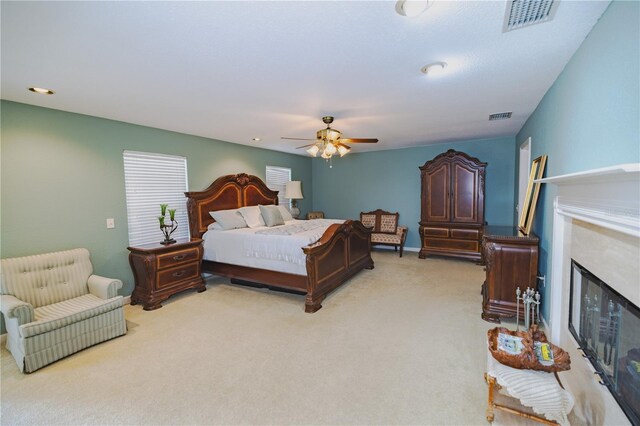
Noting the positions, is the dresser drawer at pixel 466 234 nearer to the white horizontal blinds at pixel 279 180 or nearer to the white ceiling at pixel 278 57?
the white ceiling at pixel 278 57

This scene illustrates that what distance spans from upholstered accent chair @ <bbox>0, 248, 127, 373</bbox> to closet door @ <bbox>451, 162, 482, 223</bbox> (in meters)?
5.41

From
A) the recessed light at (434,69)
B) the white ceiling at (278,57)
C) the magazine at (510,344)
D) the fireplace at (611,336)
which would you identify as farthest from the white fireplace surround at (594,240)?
the recessed light at (434,69)

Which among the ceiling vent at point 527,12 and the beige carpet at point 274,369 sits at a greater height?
the ceiling vent at point 527,12

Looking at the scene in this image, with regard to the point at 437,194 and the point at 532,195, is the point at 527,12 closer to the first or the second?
the point at 532,195

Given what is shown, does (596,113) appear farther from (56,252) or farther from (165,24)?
(56,252)

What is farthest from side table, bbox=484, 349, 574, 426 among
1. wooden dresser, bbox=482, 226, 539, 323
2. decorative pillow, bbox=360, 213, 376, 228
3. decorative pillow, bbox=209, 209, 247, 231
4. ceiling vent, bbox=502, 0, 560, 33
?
decorative pillow, bbox=360, 213, 376, 228

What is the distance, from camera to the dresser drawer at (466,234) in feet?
17.8

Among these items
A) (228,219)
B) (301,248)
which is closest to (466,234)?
(301,248)

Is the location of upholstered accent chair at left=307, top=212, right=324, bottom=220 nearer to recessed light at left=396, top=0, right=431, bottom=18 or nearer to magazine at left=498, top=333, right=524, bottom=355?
magazine at left=498, top=333, right=524, bottom=355

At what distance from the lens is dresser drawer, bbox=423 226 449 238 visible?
18.7 ft

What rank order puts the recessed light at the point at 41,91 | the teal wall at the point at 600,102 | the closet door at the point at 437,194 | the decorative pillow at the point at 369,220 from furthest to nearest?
the decorative pillow at the point at 369,220, the closet door at the point at 437,194, the recessed light at the point at 41,91, the teal wall at the point at 600,102

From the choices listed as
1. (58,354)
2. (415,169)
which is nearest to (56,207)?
(58,354)

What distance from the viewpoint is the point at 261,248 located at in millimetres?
4000

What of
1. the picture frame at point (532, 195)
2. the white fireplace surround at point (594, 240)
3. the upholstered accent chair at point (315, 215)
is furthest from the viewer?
the upholstered accent chair at point (315, 215)
